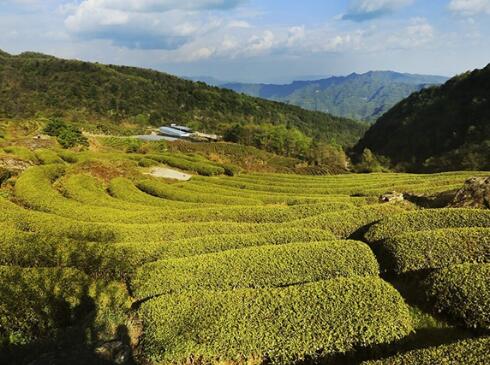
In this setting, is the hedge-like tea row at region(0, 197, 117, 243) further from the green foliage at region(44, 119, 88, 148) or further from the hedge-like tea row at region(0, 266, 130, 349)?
the green foliage at region(44, 119, 88, 148)

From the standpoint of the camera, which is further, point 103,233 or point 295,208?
point 295,208

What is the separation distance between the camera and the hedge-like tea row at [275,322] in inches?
416

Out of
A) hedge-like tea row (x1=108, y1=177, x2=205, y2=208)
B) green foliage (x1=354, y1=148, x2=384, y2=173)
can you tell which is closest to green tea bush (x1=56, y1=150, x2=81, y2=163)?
hedge-like tea row (x1=108, y1=177, x2=205, y2=208)

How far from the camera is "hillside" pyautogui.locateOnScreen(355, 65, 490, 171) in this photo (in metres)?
116

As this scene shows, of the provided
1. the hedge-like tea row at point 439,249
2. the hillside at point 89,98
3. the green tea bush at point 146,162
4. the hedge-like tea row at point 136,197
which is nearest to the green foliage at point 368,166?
the hillside at point 89,98

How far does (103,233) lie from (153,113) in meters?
160

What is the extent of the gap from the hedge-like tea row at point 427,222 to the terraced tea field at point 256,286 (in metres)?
0.07

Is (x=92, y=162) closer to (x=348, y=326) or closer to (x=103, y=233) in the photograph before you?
(x=103, y=233)

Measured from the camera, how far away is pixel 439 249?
14.8m

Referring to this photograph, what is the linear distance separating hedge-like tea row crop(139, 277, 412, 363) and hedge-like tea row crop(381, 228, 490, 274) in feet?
9.83

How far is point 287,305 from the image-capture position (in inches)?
453

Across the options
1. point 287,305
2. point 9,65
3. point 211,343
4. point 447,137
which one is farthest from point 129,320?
point 9,65

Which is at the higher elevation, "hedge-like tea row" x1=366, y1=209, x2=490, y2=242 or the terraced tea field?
"hedge-like tea row" x1=366, y1=209, x2=490, y2=242

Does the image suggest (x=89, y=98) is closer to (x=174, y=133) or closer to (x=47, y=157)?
(x=174, y=133)
